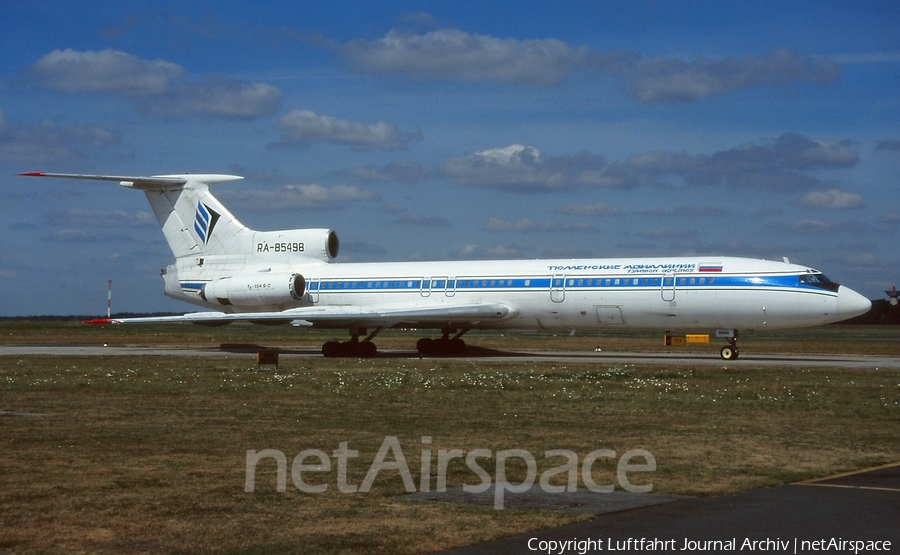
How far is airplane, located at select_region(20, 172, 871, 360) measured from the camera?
34875 mm

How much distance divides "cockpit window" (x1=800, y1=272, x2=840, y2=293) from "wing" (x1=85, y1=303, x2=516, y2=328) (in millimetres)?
10064

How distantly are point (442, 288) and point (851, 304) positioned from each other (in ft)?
47.2

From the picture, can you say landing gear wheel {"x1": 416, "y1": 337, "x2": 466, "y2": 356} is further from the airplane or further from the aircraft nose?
the aircraft nose

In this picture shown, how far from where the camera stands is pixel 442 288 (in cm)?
4022

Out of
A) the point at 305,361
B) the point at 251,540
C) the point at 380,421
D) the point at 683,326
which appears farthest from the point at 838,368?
the point at 251,540

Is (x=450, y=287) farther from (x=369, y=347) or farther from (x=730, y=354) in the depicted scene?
(x=730, y=354)

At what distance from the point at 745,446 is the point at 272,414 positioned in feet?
25.9

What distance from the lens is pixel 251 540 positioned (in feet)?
28.6

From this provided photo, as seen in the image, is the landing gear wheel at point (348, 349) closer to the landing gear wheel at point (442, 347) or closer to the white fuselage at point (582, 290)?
the white fuselage at point (582, 290)

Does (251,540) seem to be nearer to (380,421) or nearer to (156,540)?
(156,540)

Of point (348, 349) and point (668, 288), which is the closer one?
point (668, 288)

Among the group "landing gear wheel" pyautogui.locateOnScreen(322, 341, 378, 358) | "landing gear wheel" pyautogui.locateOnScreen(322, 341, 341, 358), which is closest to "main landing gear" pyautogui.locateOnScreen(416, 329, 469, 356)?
"landing gear wheel" pyautogui.locateOnScreen(322, 341, 378, 358)

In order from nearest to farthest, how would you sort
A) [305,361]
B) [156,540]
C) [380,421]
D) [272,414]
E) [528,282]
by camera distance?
[156,540] → [380,421] → [272,414] → [305,361] → [528,282]

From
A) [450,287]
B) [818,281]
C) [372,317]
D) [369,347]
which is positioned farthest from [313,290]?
[818,281]
